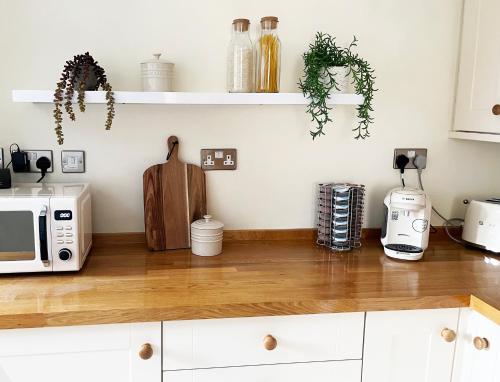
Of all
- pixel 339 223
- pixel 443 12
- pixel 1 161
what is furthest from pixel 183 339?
pixel 443 12

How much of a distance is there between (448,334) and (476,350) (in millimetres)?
97

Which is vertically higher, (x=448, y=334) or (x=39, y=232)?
(x=39, y=232)

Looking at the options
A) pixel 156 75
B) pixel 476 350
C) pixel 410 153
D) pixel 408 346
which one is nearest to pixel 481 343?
pixel 476 350

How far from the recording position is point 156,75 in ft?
5.62

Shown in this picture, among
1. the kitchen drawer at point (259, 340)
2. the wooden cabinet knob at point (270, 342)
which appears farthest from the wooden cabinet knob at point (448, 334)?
the wooden cabinet knob at point (270, 342)

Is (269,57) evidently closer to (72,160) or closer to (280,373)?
(72,160)

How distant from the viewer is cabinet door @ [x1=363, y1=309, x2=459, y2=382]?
1.45 meters

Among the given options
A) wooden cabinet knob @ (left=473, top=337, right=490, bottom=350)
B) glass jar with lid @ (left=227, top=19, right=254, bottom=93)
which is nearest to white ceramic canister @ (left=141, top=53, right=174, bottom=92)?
glass jar with lid @ (left=227, top=19, right=254, bottom=93)

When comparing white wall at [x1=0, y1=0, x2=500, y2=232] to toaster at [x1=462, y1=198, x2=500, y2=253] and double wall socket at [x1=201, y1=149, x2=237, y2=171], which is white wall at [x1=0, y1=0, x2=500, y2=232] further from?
toaster at [x1=462, y1=198, x2=500, y2=253]

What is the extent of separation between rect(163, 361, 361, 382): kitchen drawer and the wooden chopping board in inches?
23.9

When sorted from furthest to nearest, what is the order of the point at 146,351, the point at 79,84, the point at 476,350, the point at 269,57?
the point at 269,57 → the point at 79,84 → the point at 476,350 → the point at 146,351

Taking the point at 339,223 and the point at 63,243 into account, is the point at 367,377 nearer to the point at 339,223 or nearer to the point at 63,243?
the point at 339,223

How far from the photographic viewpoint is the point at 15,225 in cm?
151

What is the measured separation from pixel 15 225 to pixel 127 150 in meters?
0.52
